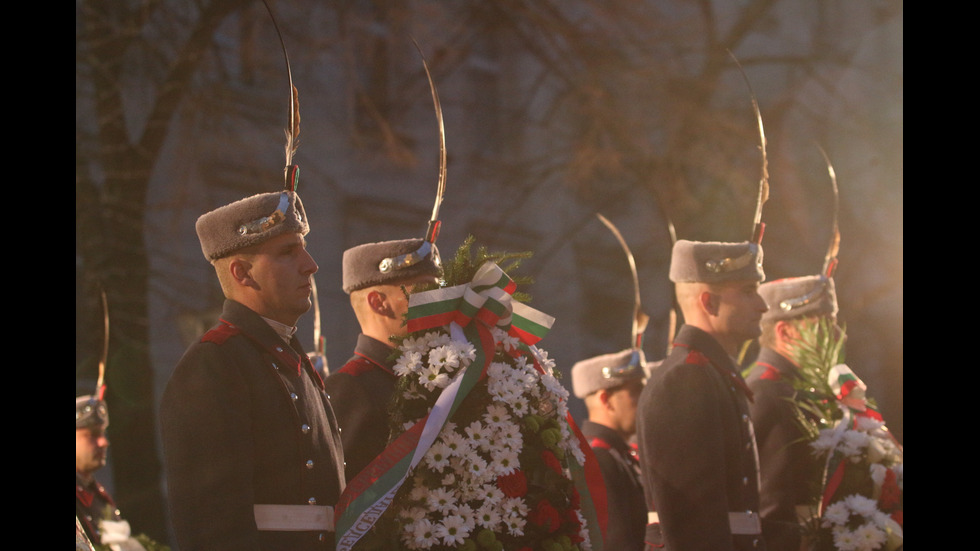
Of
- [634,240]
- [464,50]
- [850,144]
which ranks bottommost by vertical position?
[634,240]

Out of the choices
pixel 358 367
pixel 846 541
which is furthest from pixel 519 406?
pixel 846 541

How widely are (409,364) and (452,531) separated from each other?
60 centimetres

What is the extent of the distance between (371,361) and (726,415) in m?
1.53

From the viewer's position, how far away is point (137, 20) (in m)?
9.51

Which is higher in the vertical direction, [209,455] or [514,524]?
[209,455]

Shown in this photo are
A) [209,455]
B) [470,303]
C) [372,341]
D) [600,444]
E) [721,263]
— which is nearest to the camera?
[209,455]

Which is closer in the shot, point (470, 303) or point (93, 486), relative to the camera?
point (470, 303)

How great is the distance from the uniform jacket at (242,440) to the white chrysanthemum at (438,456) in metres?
0.34

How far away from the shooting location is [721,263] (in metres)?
5.46

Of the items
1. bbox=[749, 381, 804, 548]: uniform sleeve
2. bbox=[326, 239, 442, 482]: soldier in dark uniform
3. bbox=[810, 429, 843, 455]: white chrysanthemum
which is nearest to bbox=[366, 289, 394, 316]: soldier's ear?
bbox=[326, 239, 442, 482]: soldier in dark uniform

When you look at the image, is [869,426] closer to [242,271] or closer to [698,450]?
[698,450]
